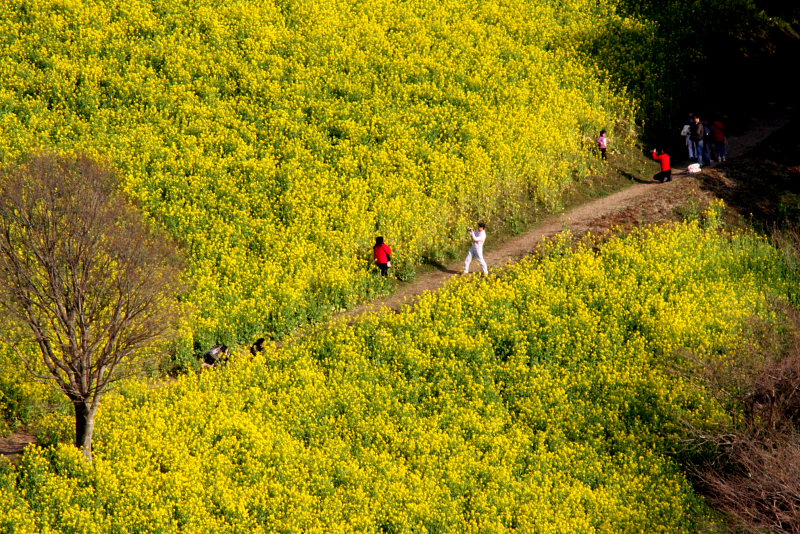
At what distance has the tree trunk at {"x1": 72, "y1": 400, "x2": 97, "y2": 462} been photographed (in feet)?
71.0

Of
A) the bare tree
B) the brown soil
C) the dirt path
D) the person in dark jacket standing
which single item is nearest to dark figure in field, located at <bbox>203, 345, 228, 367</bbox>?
the bare tree

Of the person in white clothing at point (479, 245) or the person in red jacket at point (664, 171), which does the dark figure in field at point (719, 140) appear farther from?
the person in white clothing at point (479, 245)

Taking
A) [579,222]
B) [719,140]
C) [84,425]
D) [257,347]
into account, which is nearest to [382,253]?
[257,347]

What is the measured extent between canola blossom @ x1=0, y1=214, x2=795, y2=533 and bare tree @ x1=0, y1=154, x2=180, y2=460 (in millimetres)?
1866

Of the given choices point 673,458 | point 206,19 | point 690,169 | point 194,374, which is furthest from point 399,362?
point 206,19

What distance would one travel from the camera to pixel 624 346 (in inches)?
1050

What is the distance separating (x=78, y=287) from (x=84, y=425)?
3.22 m

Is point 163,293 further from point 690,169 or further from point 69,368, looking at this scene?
point 690,169

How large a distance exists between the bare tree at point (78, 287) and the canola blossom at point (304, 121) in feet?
11.3

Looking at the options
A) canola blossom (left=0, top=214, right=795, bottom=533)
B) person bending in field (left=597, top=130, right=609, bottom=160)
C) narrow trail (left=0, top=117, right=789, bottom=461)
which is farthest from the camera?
person bending in field (left=597, top=130, right=609, bottom=160)

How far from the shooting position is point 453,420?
24453 millimetres

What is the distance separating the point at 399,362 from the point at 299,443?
3946 millimetres

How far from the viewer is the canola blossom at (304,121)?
28953mm

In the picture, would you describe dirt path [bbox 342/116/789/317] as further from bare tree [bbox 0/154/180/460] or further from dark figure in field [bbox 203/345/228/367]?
bare tree [bbox 0/154/180/460]
